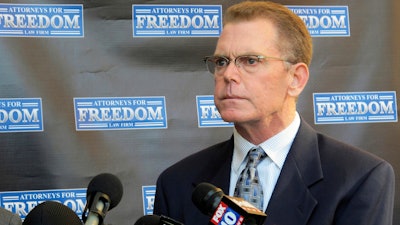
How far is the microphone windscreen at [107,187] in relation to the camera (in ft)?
5.16

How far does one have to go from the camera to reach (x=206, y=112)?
3402mm

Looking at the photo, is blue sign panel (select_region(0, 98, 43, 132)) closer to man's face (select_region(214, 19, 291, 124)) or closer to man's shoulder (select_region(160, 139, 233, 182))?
man's shoulder (select_region(160, 139, 233, 182))

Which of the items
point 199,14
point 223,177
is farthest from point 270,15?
point 199,14

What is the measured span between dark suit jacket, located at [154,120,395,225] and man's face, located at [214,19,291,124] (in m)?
0.16

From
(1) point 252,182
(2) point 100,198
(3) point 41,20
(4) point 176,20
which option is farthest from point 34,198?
(2) point 100,198

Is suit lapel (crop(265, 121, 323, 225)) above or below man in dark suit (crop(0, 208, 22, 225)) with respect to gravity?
above

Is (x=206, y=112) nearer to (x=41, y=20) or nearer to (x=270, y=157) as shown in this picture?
(x=41, y=20)

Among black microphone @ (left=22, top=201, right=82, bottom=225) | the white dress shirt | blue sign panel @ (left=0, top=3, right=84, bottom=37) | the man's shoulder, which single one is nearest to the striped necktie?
the white dress shirt

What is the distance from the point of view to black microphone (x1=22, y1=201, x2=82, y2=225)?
1.45 m

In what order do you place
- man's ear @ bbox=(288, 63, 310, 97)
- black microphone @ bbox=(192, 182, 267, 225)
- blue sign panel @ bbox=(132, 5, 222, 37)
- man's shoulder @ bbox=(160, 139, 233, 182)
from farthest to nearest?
blue sign panel @ bbox=(132, 5, 222, 37)
man's shoulder @ bbox=(160, 139, 233, 182)
man's ear @ bbox=(288, 63, 310, 97)
black microphone @ bbox=(192, 182, 267, 225)

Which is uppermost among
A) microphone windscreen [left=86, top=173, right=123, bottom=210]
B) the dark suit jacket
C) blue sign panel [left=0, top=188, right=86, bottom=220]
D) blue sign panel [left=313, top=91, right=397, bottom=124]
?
blue sign panel [left=313, top=91, right=397, bottom=124]

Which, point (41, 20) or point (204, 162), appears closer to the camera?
point (204, 162)

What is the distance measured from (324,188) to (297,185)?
0.08 meters

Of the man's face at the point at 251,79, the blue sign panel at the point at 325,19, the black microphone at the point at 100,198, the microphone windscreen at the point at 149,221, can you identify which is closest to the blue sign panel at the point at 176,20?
the blue sign panel at the point at 325,19
